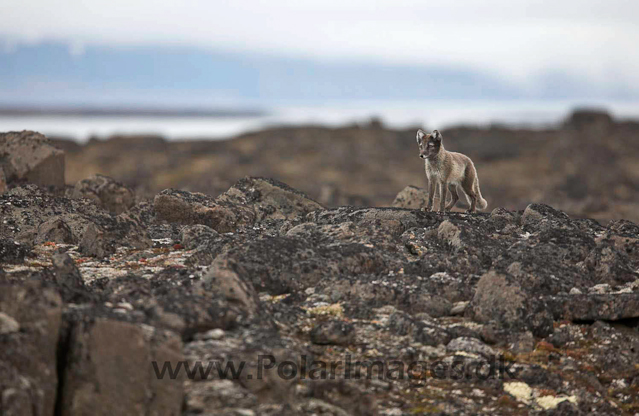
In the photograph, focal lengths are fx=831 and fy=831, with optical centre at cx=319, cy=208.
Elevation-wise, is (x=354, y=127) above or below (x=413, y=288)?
above

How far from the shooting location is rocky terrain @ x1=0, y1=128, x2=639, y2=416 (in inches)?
321

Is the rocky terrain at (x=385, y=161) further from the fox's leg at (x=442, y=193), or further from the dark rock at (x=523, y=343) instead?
the dark rock at (x=523, y=343)

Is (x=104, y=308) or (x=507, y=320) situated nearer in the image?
(x=104, y=308)

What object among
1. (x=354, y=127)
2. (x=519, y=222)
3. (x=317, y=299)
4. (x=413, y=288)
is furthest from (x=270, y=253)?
(x=354, y=127)

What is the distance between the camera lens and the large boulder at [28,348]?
7.43m

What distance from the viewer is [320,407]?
29.0ft

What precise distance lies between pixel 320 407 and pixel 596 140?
213ft

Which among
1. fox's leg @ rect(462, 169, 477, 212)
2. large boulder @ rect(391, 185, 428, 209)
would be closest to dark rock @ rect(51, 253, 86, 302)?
fox's leg @ rect(462, 169, 477, 212)

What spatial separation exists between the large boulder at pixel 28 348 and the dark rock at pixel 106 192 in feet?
34.8

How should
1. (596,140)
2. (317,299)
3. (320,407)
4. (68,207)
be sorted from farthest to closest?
(596,140), (68,207), (317,299), (320,407)

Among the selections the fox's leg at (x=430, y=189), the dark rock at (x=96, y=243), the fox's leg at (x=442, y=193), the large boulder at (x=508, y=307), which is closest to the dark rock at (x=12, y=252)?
the dark rock at (x=96, y=243)

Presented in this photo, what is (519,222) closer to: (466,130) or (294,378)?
(294,378)

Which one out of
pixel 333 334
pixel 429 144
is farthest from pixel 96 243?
pixel 429 144

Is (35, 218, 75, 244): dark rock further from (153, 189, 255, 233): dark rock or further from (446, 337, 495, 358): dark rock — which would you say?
(446, 337, 495, 358): dark rock
